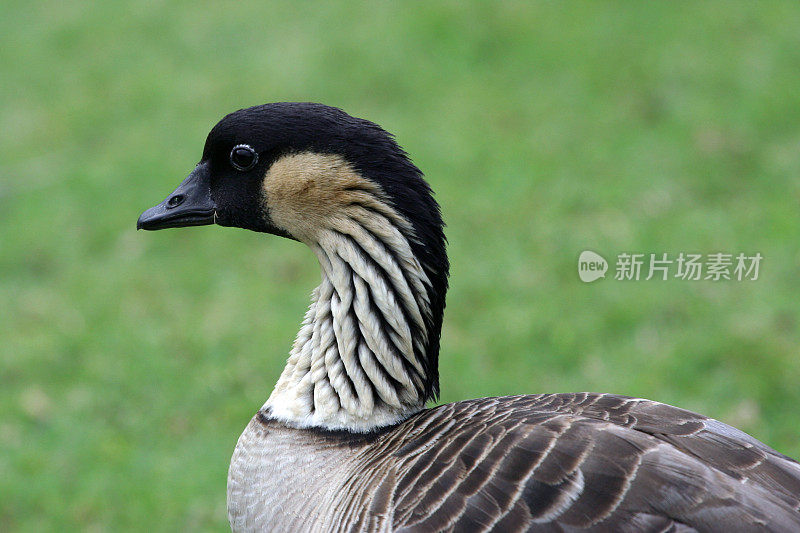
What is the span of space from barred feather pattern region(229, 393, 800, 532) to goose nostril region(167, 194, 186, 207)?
2.82ft

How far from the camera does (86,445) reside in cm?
484

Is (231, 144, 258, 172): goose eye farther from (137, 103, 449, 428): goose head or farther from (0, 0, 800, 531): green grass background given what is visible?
(0, 0, 800, 531): green grass background

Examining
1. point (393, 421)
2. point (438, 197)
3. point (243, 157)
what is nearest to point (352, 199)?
point (243, 157)

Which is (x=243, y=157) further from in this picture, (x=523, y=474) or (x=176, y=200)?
(x=523, y=474)

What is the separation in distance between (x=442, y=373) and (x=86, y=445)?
199cm

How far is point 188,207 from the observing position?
10.7 ft

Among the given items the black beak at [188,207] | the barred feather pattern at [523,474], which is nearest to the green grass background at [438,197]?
the barred feather pattern at [523,474]

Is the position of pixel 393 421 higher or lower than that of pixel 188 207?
lower

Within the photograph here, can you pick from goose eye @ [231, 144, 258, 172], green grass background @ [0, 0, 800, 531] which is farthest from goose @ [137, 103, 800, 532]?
green grass background @ [0, 0, 800, 531]

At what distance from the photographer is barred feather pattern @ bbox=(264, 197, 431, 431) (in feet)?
9.83

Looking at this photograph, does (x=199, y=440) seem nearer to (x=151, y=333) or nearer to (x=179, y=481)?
(x=179, y=481)

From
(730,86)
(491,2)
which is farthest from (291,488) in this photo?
(491,2)

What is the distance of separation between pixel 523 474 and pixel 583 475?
17 cm

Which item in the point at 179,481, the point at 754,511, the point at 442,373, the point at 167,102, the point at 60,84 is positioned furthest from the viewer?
the point at 60,84
